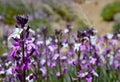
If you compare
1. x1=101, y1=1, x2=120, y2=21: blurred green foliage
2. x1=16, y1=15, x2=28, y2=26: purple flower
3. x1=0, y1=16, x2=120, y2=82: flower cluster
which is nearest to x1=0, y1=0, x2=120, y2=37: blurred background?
x1=101, y1=1, x2=120, y2=21: blurred green foliage

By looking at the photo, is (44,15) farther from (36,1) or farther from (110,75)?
(110,75)

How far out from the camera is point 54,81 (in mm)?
4469

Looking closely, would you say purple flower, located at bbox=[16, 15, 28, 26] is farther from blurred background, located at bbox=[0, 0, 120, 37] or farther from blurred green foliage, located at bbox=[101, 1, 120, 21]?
blurred green foliage, located at bbox=[101, 1, 120, 21]

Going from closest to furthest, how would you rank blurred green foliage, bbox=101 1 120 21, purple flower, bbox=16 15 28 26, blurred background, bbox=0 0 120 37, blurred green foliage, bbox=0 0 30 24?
purple flower, bbox=16 15 28 26, blurred background, bbox=0 0 120 37, blurred green foliage, bbox=0 0 30 24, blurred green foliage, bbox=101 1 120 21

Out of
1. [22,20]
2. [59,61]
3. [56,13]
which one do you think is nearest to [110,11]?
[56,13]

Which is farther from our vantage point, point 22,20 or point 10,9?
point 10,9

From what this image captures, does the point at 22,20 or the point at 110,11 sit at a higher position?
the point at 110,11

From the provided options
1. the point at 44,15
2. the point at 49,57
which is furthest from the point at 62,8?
the point at 49,57

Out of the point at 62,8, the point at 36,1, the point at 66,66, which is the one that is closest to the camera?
the point at 66,66

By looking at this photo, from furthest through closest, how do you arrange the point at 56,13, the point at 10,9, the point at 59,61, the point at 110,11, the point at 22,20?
the point at 110,11
the point at 10,9
the point at 56,13
the point at 59,61
the point at 22,20

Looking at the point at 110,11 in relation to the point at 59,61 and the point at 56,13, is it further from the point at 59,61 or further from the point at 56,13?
the point at 59,61

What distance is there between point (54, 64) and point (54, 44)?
233 millimetres

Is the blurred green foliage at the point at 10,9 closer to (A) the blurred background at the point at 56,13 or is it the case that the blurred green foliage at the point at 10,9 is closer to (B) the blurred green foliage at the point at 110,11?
(A) the blurred background at the point at 56,13

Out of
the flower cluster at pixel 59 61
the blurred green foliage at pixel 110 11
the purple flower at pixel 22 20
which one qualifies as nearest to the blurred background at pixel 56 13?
the blurred green foliage at pixel 110 11
